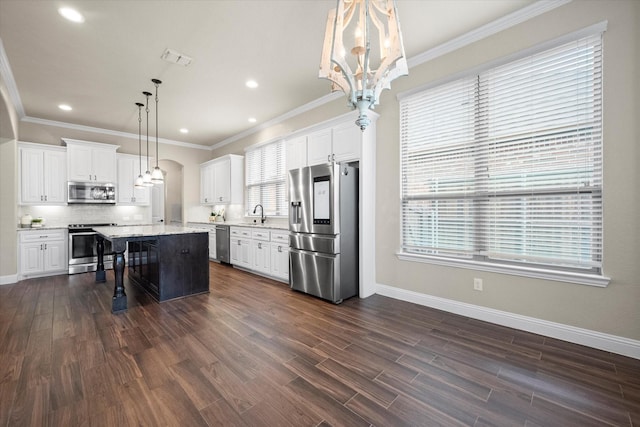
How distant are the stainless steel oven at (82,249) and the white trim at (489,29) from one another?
20.1 feet

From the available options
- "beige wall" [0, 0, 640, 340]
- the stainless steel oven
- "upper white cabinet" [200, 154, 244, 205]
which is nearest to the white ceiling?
"beige wall" [0, 0, 640, 340]

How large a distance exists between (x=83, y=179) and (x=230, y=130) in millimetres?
3059

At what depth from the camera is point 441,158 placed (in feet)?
10.7

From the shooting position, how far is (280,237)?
457 centimetres

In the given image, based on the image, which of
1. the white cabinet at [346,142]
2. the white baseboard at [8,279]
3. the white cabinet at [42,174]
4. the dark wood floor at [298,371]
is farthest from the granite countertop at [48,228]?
the white cabinet at [346,142]

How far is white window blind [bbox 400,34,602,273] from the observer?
2.40 meters

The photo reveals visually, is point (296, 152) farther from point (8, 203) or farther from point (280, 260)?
point (8, 203)

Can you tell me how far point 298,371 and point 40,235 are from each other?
5.71 m

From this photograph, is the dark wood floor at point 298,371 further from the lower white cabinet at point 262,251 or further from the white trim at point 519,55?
the white trim at point 519,55

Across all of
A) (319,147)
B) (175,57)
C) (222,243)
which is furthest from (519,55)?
(222,243)

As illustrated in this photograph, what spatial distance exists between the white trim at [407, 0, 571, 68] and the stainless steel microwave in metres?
6.26

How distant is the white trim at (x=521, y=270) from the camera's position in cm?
234

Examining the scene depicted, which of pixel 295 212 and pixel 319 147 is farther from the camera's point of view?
pixel 319 147

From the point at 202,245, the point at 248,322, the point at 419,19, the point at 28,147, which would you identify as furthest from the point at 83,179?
the point at 419,19
